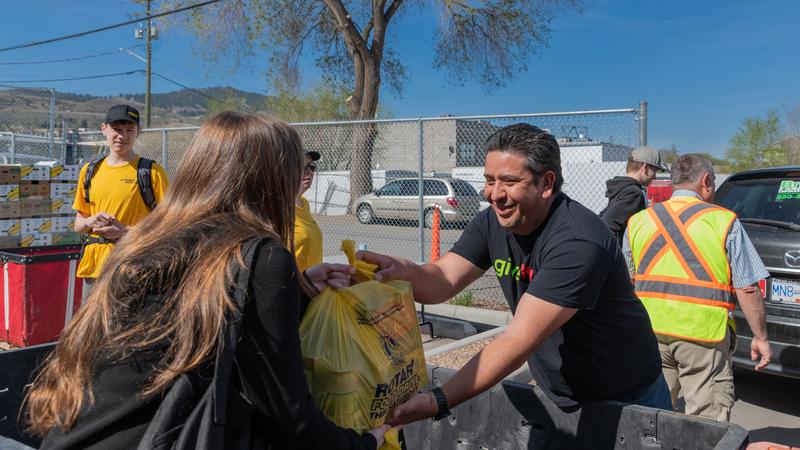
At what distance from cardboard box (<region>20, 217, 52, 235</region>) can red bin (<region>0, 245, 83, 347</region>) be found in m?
1.30

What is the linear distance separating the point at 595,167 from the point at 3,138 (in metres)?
11.8

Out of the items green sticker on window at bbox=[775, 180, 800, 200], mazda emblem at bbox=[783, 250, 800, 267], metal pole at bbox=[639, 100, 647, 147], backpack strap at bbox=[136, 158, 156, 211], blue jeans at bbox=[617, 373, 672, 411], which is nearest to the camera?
blue jeans at bbox=[617, 373, 672, 411]

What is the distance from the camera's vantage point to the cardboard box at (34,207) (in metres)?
6.92

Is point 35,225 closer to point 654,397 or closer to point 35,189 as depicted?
point 35,189

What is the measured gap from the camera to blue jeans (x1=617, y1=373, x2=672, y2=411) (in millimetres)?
2475

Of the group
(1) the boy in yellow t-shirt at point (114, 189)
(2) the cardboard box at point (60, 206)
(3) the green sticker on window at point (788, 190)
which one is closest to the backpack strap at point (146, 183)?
(1) the boy in yellow t-shirt at point (114, 189)

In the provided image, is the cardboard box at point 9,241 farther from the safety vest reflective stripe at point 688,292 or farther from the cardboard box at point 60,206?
the safety vest reflective stripe at point 688,292

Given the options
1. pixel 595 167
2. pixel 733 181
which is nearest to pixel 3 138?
pixel 595 167

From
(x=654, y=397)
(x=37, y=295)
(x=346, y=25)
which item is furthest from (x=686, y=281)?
(x=346, y=25)

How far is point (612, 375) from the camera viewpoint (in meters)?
2.38

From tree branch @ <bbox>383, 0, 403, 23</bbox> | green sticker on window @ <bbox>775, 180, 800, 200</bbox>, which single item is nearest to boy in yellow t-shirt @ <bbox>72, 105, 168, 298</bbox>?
green sticker on window @ <bbox>775, 180, 800, 200</bbox>

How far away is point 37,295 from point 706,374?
539 cm

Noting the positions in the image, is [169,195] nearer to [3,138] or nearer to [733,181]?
[733,181]

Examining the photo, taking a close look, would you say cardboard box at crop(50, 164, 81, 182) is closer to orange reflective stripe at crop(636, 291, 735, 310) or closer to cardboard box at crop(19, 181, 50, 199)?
cardboard box at crop(19, 181, 50, 199)
